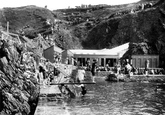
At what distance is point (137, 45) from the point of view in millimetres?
120250

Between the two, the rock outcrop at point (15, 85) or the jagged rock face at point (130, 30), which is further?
the jagged rock face at point (130, 30)

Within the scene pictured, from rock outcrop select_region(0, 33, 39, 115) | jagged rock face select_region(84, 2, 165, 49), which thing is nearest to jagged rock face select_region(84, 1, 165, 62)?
jagged rock face select_region(84, 2, 165, 49)

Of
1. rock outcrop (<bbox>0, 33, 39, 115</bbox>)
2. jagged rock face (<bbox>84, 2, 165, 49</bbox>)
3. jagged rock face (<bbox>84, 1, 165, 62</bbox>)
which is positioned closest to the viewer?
rock outcrop (<bbox>0, 33, 39, 115</bbox>)

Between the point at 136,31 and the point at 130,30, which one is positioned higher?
the point at 130,30

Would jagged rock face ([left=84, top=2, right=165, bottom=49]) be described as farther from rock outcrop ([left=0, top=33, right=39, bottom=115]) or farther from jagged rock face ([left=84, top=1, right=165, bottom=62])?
rock outcrop ([left=0, top=33, right=39, bottom=115])

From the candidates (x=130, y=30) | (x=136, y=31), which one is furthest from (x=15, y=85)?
(x=130, y=30)

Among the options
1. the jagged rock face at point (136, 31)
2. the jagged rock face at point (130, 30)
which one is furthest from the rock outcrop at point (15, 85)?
the jagged rock face at point (130, 30)

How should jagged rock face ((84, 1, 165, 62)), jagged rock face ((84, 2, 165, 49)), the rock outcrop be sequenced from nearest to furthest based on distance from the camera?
the rock outcrop
jagged rock face ((84, 1, 165, 62))
jagged rock face ((84, 2, 165, 49))

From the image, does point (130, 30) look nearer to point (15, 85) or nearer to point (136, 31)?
point (136, 31)

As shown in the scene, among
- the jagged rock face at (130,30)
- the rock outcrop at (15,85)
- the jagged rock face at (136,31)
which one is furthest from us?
the jagged rock face at (130,30)

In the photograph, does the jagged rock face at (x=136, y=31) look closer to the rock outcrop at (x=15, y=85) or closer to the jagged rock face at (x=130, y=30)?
the jagged rock face at (x=130, y=30)

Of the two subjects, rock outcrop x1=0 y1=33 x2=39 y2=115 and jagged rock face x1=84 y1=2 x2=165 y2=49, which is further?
jagged rock face x1=84 y1=2 x2=165 y2=49

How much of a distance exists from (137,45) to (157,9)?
73.4 feet

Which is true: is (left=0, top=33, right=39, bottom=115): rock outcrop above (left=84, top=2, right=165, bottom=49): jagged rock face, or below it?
below
